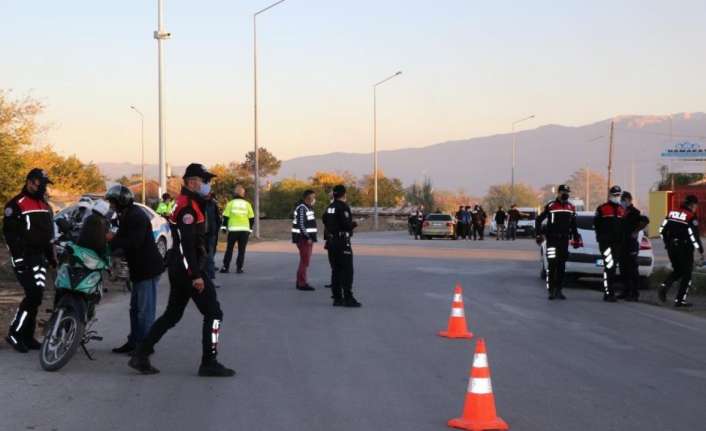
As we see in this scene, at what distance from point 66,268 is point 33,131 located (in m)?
19.3

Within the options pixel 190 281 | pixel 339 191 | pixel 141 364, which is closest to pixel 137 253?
pixel 190 281

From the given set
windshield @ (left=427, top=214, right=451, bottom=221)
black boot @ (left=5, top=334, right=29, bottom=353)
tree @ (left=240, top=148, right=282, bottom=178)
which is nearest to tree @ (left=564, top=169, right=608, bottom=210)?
tree @ (left=240, top=148, right=282, bottom=178)

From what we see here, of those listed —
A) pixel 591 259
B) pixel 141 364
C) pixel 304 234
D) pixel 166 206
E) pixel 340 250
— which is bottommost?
pixel 141 364

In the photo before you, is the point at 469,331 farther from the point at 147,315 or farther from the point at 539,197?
the point at 539,197

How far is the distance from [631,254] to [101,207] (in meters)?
9.83

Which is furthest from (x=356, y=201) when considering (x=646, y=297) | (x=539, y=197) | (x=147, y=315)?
(x=147, y=315)

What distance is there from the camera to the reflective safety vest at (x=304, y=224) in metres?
16.5

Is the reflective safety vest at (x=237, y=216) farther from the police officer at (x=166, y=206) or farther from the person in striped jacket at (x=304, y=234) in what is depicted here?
the person in striped jacket at (x=304, y=234)

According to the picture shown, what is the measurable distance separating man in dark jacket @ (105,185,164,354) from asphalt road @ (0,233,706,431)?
0.44 meters

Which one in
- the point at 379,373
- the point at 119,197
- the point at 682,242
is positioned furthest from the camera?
the point at 682,242

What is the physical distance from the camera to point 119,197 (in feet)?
→ 28.8

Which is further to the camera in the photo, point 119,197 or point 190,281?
point 119,197

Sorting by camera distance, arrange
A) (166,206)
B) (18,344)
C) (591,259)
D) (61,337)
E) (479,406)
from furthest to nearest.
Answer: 1. (166,206)
2. (591,259)
3. (18,344)
4. (61,337)
5. (479,406)

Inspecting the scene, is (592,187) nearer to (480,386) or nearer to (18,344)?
(18,344)
